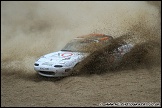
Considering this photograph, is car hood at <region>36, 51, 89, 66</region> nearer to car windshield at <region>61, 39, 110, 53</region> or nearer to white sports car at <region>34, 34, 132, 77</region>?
white sports car at <region>34, 34, 132, 77</region>

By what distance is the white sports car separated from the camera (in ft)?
25.5

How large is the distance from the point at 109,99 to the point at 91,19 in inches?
424

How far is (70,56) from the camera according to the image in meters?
8.12

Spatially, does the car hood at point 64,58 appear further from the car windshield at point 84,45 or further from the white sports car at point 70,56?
the car windshield at point 84,45

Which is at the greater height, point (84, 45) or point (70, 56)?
point (84, 45)

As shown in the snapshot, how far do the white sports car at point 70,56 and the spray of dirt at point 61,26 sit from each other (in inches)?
13.9

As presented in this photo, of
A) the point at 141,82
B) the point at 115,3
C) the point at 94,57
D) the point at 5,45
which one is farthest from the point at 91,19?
the point at 141,82

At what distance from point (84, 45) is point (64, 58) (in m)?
1.07

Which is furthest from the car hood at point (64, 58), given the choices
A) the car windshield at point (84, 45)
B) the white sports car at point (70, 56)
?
the car windshield at point (84, 45)

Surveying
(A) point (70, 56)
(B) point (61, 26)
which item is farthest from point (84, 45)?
(B) point (61, 26)

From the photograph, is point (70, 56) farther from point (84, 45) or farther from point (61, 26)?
point (61, 26)

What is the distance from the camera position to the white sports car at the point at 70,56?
778 centimetres

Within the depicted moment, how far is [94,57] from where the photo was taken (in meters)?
8.45

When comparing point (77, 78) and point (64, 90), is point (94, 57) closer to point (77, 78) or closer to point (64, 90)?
point (77, 78)
